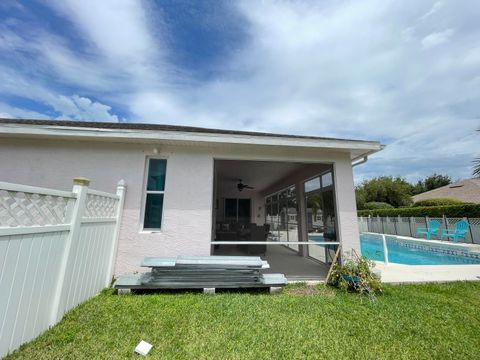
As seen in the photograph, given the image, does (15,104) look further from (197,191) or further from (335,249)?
(335,249)

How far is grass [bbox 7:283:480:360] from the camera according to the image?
7.50 feet

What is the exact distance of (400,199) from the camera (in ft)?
110

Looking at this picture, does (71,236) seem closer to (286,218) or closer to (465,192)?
(286,218)

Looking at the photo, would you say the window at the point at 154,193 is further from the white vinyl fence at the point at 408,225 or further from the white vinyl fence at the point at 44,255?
the white vinyl fence at the point at 408,225

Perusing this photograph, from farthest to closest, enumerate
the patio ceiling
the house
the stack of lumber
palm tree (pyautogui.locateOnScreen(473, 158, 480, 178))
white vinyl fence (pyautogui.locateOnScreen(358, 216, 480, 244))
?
white vinyl fence (pyautogui.locateOnScreen(358, 216, 480, 244)) < palm tree (pyautogui.locateOnScreen(473, 158, 480, 178)) < the patio ceiling < the house < the stack of lumber

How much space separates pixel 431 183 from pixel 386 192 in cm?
1300

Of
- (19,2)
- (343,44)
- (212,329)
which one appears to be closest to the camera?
(212,329)

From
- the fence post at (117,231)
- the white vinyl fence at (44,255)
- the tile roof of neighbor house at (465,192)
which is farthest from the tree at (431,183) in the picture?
the white vinyl fence at (44,255)

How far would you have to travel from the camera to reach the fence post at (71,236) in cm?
270

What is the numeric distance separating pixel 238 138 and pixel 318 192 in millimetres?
3637

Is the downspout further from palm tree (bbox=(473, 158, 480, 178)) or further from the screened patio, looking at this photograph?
palm tree (bbox=(473, 158, 480, 178))

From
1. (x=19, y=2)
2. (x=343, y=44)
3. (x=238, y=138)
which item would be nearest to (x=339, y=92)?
(x=343, y=44)

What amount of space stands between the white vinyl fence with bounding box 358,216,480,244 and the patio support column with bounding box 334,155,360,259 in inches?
500

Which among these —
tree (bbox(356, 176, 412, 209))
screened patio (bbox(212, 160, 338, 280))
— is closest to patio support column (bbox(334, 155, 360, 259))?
screened patio (bbox(212, 160, 338, 280))
